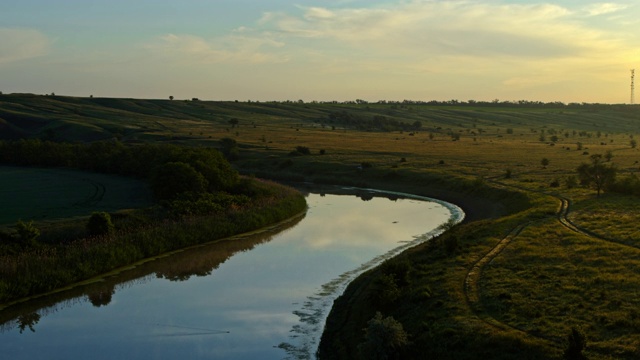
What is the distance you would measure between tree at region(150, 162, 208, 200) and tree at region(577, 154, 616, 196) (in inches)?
1482

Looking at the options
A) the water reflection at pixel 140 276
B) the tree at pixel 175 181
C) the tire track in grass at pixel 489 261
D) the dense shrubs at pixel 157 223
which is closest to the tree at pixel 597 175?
the tire track in grass at pixel 489 261

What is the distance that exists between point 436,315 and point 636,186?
41541 millimetres

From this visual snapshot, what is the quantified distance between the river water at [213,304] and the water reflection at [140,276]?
63mm

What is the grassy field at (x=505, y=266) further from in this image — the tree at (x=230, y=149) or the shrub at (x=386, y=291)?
the tree at (x=230, y=149)

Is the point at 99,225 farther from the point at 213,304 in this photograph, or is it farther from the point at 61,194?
the point at 61,194

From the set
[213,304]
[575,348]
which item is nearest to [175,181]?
[213,304]

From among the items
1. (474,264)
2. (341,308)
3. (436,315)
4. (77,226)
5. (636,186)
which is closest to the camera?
(436,315)

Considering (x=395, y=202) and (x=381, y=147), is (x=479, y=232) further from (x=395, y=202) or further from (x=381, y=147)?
(x=381, y=147)

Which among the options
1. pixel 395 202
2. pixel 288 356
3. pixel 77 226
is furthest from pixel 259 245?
pixel 395 202

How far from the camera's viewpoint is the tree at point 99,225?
149 feet

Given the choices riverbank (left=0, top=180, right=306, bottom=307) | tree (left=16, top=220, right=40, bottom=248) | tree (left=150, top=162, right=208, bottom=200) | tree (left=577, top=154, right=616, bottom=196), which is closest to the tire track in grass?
tree (left=577, top=154, right=616, bottom=196)

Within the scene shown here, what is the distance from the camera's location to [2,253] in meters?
38.8

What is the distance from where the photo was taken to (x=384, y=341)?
24984 millimetres

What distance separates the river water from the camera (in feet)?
96.9
